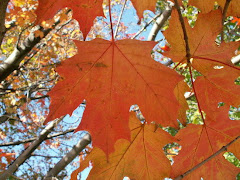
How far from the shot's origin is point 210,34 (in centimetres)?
74

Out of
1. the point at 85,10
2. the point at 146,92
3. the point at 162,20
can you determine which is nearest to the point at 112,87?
the point at 146,92

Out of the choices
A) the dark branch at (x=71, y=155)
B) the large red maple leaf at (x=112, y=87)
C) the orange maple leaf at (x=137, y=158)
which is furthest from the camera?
the dark branch at (x=71, y=155)

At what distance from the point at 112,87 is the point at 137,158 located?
267mm

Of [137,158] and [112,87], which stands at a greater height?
[112,87]

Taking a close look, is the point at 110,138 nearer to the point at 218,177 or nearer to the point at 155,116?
the point at 155,116

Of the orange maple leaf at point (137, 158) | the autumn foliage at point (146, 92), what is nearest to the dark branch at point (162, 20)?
the autumn foliage at point (146, 92)

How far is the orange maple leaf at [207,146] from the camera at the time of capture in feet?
2.72

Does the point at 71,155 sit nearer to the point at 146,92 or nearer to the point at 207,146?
the point at 207,146

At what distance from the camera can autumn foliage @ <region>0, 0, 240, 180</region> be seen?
25.2 inches

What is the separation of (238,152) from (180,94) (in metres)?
0.33

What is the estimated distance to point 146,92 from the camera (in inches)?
26.2

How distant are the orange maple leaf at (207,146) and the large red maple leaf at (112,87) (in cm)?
24

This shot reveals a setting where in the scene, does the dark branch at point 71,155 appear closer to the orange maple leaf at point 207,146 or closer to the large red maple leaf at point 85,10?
the orange maple leaf at point 207,146

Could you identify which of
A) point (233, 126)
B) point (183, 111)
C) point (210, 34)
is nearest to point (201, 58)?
point (210, 34)
